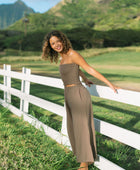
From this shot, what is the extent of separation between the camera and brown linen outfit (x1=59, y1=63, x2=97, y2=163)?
2.91 m

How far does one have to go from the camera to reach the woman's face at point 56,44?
117 inches

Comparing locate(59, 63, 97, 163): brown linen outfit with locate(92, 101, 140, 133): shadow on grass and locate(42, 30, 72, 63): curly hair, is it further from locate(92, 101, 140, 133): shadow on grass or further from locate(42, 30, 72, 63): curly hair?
locate(92, 101, 140, 133): shadow on grass

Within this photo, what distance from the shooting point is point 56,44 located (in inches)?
118

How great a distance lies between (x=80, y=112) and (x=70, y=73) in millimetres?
508

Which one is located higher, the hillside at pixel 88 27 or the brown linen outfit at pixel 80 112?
the hillside at pixel 88 27

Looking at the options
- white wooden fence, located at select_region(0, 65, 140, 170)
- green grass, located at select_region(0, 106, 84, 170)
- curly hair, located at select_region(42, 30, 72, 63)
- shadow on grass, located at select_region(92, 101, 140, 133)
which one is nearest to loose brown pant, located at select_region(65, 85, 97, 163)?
white wooden fence, located at select_region(0, 65, 140, 170)

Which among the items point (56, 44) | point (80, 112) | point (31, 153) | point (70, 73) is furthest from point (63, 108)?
point (56, 44)

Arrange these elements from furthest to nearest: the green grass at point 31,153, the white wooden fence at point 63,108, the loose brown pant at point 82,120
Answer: the green grass at point 31,153 → the loose brown pant at point 82,120 → the white wooden fence at point 63,108

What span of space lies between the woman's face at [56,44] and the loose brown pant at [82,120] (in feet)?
1.70

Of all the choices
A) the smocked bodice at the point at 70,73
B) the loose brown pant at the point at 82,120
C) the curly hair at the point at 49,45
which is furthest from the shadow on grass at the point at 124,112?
the curly hair at the point at 49,45

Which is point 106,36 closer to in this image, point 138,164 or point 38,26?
point 38,26

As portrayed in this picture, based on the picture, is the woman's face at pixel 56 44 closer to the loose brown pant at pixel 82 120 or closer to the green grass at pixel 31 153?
the loose brown pant at pixel 82 120

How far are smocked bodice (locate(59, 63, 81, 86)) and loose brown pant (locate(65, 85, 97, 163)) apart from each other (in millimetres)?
86

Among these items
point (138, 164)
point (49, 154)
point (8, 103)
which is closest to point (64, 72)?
point (49, 154)
